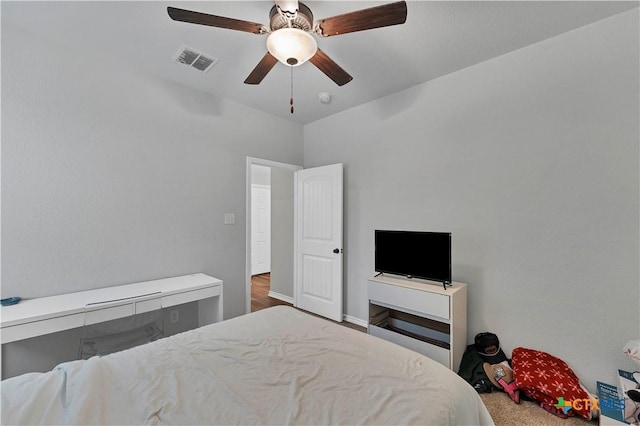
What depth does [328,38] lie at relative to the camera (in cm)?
212

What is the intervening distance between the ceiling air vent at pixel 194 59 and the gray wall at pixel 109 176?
0.45m

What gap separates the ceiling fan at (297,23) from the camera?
1.44 m

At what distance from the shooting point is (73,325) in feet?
6.09

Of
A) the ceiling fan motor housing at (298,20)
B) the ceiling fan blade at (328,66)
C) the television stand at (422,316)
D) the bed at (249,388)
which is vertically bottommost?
the television stand at (422,316)

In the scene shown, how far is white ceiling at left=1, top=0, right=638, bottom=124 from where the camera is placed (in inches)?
71.7

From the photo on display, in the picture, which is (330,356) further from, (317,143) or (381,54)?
(317,143)

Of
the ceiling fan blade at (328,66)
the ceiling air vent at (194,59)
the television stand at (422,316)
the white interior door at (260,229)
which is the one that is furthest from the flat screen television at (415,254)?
the white interior door at (260,229)

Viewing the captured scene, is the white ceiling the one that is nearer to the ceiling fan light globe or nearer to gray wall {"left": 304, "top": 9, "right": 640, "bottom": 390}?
gray wall {"left": 304, "top": 9, "right": 640, "bottom": 390}

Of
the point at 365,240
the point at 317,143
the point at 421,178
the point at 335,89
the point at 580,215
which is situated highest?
the point at 335,89

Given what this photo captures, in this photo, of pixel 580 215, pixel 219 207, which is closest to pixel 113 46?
pixel 219 207

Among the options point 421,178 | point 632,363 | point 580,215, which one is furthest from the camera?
point 421,178

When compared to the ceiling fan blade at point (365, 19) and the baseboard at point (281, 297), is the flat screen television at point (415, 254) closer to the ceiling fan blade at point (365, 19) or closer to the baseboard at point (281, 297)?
the ceiling fan blade at point (365, 19)

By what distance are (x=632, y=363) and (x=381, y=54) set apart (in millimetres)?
2868

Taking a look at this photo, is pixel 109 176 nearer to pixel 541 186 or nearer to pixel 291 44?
pixel 291 44
